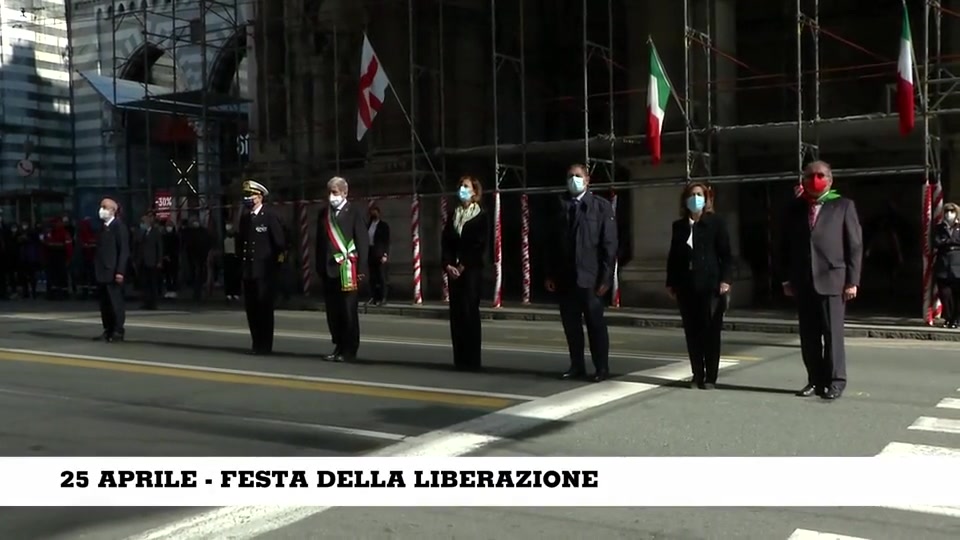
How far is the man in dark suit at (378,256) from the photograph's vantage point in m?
20.0

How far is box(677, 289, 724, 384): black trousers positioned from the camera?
369 inches

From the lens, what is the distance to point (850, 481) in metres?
6.15

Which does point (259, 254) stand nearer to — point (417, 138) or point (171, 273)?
point (417, 138)

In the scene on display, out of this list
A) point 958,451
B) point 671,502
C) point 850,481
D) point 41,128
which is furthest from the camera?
point 41,128

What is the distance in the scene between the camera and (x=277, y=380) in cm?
1012

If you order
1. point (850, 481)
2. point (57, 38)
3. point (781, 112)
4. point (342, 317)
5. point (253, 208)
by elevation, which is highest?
point (57, 38)

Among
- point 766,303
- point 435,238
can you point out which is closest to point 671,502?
point 766,303

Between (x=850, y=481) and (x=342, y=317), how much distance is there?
6.43 m

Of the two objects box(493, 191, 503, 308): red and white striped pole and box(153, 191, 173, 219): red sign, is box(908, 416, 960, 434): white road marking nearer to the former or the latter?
box(493, 191, 503, 308): red and white striped pole

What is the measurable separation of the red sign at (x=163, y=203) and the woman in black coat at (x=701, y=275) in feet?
60.1

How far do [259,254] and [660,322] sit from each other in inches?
287

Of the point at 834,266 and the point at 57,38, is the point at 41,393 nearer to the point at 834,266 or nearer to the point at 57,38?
the point at 834,266

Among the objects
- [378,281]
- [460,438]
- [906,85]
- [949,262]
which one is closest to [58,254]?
[378,281]
